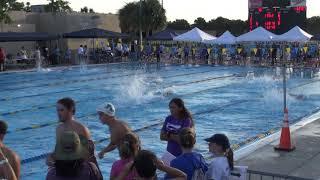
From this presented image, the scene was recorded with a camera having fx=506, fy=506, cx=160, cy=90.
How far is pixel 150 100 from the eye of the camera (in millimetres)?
15562

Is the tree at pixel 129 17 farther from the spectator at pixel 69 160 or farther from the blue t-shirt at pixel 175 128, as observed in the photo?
the spectator at pixel 69 160

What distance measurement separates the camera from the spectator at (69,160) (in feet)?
9.93

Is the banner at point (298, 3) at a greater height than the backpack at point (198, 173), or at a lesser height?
greater

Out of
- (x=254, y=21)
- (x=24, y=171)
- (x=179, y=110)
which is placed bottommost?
(x=24, y=171)

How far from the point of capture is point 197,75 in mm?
23938

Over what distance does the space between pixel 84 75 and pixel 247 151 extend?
17.3 m

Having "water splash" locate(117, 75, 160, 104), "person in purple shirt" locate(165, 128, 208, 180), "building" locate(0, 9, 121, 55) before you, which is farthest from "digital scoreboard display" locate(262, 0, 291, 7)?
"person in purple shirt" locate(165, 128, 208, 180)

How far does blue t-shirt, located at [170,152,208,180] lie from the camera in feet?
12.6

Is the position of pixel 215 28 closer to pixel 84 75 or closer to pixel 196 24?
pixel 196 24

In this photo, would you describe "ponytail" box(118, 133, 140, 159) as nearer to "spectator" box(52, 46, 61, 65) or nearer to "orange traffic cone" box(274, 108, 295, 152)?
"orange traffic cone" box(274, 108, 295, 152)

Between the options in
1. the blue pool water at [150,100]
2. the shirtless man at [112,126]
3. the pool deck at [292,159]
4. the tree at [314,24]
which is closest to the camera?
the shirtless man at [112,126]

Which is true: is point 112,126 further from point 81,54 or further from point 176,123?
point 81,54

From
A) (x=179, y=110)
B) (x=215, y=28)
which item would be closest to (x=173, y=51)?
(x=179, y=110)

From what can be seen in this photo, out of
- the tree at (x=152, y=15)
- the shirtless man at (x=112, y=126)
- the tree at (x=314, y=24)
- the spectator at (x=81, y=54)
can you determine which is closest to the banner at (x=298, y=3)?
the spectator at (x=81, y=54)
